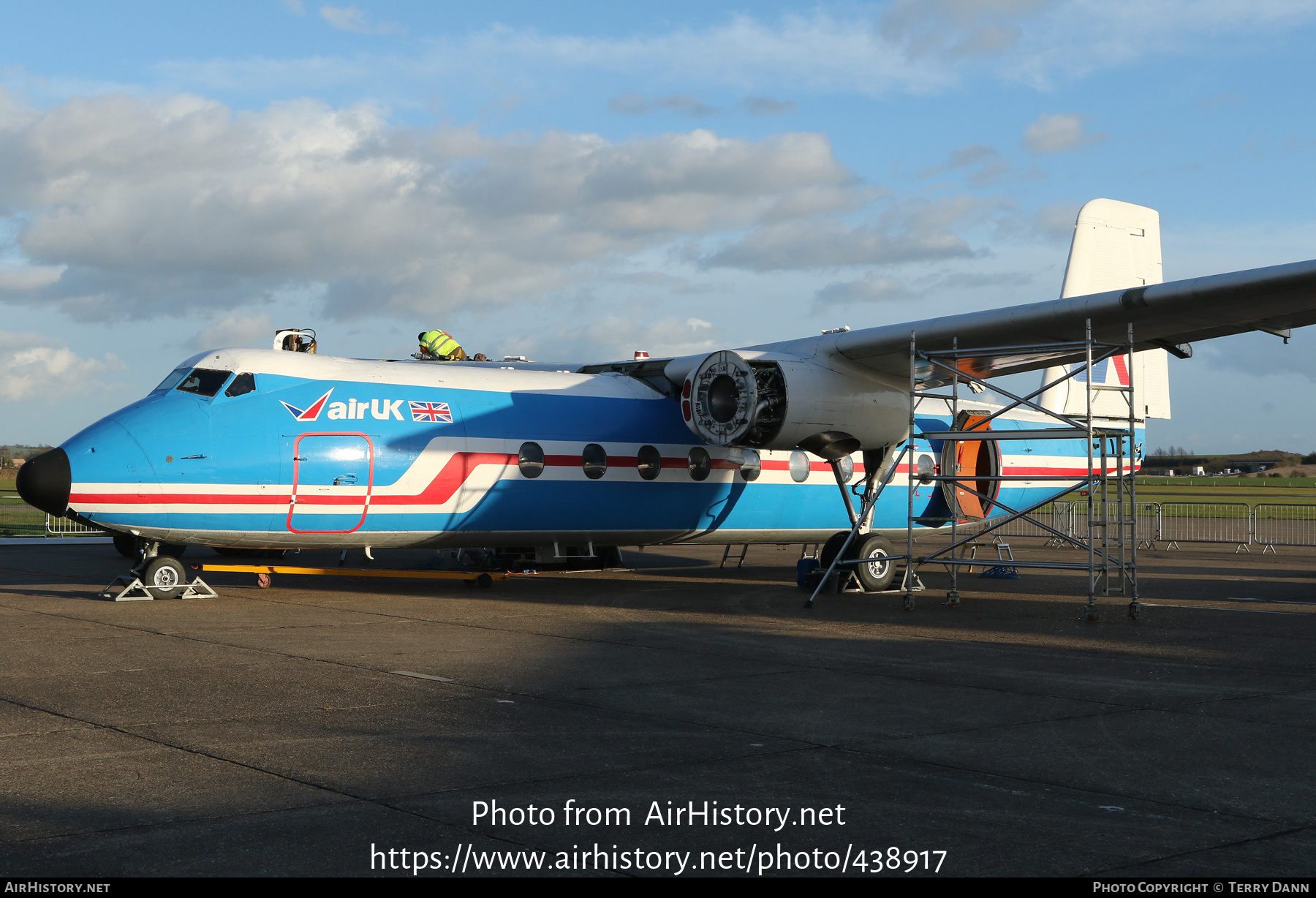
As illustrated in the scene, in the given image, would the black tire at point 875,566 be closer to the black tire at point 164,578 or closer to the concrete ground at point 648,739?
the concrete ground at point 648,739

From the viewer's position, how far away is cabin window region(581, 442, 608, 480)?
16.0m

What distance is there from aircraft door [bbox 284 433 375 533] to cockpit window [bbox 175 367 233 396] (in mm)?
1172

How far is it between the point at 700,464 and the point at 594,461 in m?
1.97

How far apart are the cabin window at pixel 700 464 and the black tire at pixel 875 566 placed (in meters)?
2.53

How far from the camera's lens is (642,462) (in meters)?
16.6

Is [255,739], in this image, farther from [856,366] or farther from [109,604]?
[856,366]

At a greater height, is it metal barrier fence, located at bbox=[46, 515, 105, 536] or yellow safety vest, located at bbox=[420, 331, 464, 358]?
yellow safety vest, located at bbox=[420, 331, 464, 358]

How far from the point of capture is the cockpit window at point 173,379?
45.7 ft

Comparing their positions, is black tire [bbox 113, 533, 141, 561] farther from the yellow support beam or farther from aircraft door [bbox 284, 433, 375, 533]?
aircraft door [bbox 284, 433, 375, 533]

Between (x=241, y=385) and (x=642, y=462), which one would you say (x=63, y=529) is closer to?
(x=241, y=385)

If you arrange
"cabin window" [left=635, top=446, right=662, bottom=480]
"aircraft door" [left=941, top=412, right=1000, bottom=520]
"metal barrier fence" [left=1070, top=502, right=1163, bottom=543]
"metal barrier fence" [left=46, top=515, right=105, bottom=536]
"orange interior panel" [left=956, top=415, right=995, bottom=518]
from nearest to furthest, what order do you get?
"cabin window" [left=635, top=446, right=662, bottom=480] < "aircraft door" [left=941, top=412, right=1000, bottom=520] < "orange interior panel" [left=956, top=415, right=995, bottom=518] < "metal barrier fence" [left=46, top=515, right=105, bottom=536] < "metal barrier fence" [left=1070, top=502, right=1163, bottom=543]

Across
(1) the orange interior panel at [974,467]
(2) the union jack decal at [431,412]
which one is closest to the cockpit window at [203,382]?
(2) the union jack decal at [431,412]

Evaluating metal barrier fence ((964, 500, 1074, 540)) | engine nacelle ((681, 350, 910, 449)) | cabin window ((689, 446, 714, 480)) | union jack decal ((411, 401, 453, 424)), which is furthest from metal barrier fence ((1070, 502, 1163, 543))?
union jack decal ((411, 401, 453, 424))
